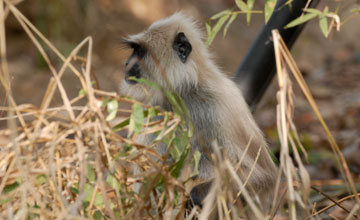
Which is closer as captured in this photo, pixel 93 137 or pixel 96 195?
pixel 93 137

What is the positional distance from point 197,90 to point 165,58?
0.90ft

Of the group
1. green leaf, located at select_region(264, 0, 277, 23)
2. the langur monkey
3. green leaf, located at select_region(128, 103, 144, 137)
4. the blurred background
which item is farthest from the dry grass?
the blurred background

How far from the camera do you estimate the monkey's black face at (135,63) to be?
9.95ft

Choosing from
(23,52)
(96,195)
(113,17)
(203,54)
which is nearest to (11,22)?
(23,52)

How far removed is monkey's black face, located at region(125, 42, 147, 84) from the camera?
119 inches

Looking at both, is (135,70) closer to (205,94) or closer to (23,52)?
(205,94)

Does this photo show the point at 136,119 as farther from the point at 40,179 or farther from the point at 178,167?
the point at 40,179

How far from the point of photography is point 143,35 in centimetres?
327

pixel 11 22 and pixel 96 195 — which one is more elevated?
pixel 11 22

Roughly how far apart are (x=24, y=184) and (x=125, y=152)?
0.39 m

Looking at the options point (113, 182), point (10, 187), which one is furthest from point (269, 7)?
point (10, 187)

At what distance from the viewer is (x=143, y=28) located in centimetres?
1039

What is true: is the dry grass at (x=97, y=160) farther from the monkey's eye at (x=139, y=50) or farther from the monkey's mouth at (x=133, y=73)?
the monkey's eye at (x=139, y=50)

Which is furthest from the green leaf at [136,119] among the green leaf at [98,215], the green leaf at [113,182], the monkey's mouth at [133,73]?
the monkey's mouth at [133,73]
